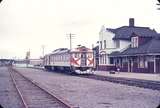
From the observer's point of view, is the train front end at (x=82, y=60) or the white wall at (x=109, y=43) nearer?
the train front end at (x=82, y=60)

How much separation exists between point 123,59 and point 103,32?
1021 centimetres

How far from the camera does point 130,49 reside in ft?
151

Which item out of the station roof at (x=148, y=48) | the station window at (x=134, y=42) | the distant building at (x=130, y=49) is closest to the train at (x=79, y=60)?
the station roof at (x=148, y=48)

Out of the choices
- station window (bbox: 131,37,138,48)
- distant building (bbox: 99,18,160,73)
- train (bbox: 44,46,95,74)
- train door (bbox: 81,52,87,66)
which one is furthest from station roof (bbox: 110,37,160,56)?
train door (bbox: 81,52,87,66)

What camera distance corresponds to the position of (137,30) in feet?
170

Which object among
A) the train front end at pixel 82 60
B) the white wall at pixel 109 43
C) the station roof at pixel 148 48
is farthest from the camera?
the white wall at pixel 109 43

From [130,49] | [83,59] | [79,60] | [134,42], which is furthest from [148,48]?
[79,60]

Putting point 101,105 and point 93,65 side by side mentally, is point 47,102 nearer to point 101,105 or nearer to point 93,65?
point 101,105

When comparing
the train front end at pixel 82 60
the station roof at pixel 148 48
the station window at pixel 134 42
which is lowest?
the train front end at pixel 82 60

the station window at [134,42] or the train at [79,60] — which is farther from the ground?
the station window at [134,42]

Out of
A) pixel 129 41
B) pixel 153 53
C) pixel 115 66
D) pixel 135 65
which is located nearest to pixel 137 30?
pixel 129 41

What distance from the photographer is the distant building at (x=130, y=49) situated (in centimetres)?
3856

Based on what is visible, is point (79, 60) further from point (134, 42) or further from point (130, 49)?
point (134, 42)

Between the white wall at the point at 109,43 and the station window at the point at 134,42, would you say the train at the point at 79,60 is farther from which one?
the white wall at the point at 109,43
